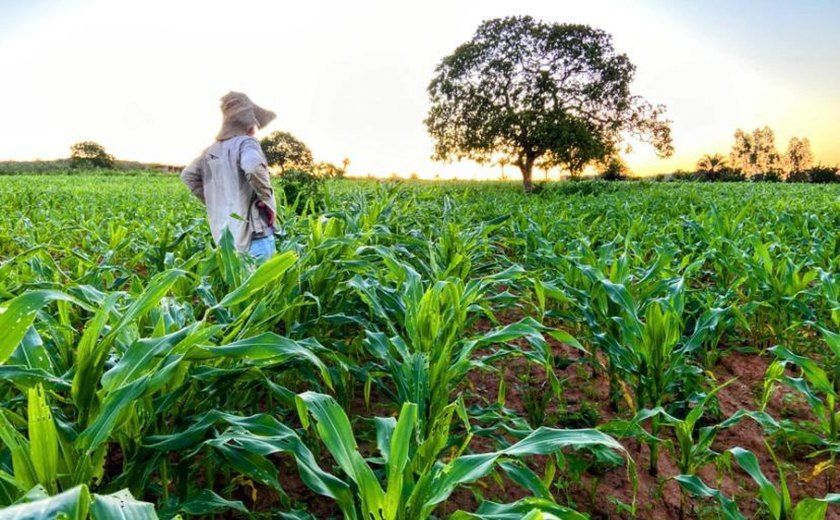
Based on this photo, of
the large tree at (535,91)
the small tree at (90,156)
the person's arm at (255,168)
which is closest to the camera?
the person's arm at (255,168)

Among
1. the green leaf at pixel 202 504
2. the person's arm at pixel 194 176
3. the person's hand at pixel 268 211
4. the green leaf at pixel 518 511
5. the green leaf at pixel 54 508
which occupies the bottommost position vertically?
the green leaf at pixel 202 504

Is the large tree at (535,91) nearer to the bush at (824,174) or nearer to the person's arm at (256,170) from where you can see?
the person's arm at (256,170)

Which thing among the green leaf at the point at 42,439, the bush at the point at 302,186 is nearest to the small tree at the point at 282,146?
the bush at the point at 302,186

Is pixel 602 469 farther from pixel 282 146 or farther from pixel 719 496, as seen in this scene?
pixel 282 146

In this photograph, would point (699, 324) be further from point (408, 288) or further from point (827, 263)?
point (827, 263)

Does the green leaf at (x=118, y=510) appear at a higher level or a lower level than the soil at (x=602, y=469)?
higher

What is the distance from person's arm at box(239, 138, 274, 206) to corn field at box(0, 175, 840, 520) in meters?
0.35

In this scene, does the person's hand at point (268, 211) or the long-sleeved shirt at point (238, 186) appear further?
the person's hand at point (268, 211)

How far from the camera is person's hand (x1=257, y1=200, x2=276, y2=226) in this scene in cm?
365

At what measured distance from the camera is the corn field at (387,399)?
1014 millimetres

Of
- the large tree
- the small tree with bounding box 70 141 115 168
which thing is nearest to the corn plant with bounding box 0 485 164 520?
the large tree

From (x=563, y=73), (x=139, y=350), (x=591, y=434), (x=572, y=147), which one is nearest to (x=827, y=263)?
(x=591, y=434)

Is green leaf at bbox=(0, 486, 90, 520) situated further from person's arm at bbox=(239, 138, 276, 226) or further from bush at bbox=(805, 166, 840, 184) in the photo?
bush at bbox=(805, 166, 840, 184)

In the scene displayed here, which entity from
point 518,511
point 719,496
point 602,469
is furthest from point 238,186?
point 719,496
